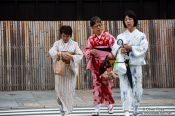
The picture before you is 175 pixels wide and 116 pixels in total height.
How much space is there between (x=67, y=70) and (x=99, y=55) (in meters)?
0.85

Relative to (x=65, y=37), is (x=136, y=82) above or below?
below

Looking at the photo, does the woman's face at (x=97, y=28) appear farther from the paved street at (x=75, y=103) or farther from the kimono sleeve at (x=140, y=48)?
the paved street at (x=75, y=103)

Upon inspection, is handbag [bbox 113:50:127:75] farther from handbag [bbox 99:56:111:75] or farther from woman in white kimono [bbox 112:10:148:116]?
handbag [bbox 99:56:111:75]

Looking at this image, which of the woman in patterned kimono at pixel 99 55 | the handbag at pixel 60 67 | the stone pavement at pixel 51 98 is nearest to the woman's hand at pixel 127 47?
the woman in patterned kimono at pixel 99 55

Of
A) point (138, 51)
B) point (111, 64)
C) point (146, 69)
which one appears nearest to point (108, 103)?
point (111, 64)

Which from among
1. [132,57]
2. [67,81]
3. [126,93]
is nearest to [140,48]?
[132,57]

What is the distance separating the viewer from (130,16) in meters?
9.69

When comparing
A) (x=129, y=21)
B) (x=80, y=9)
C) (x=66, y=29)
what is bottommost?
(x=66, y=29)

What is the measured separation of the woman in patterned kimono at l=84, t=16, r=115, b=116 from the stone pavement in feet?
5.22

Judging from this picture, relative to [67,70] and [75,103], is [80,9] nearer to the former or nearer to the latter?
[75,103]

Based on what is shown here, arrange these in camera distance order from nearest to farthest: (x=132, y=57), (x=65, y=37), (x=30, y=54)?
(x=132, y=57) < (x=65, y=37) < (x=30, y=54)

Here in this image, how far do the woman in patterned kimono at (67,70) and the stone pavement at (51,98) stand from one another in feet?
6.60

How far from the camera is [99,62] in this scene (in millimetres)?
10672

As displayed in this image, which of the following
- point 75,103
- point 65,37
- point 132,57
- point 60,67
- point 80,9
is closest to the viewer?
point 132,57
